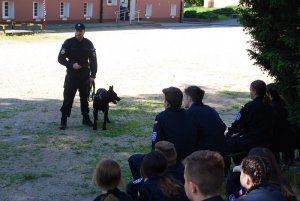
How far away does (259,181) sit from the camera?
13.4 ft

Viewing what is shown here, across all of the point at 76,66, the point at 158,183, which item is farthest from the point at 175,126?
the point at 76,66

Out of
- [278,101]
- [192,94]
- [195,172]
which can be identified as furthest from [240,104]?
[195,172]

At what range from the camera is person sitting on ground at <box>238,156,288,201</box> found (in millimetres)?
4027

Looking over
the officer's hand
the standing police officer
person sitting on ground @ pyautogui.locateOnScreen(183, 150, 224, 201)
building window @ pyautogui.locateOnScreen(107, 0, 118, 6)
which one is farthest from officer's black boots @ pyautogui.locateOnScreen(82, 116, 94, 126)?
building window @ pyautogui.locateOnScreen(107, 0, 118, 6)

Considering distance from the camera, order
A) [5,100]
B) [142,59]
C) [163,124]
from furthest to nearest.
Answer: [142,59] < [5,100] < [163,124]

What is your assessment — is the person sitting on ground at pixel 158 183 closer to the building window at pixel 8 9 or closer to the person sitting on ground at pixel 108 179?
the person sitting on ground at pixel 108 179

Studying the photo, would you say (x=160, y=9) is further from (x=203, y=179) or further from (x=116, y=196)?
(x=203, y=179)

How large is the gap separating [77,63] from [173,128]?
4.58 metres

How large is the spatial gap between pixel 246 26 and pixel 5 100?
297 inches

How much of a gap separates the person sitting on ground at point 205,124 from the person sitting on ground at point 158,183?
1842mm

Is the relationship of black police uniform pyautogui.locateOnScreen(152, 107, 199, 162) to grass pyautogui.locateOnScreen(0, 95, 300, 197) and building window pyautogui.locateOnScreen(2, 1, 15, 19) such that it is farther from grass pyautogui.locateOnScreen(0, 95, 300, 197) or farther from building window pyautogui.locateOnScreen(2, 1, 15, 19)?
building window pyautogui.locateOnScreen(2, 1, 15, 19)

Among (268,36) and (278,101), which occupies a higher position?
(268,36)

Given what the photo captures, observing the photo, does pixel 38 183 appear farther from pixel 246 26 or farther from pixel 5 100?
pixel 5 100

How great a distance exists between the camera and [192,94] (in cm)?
658
